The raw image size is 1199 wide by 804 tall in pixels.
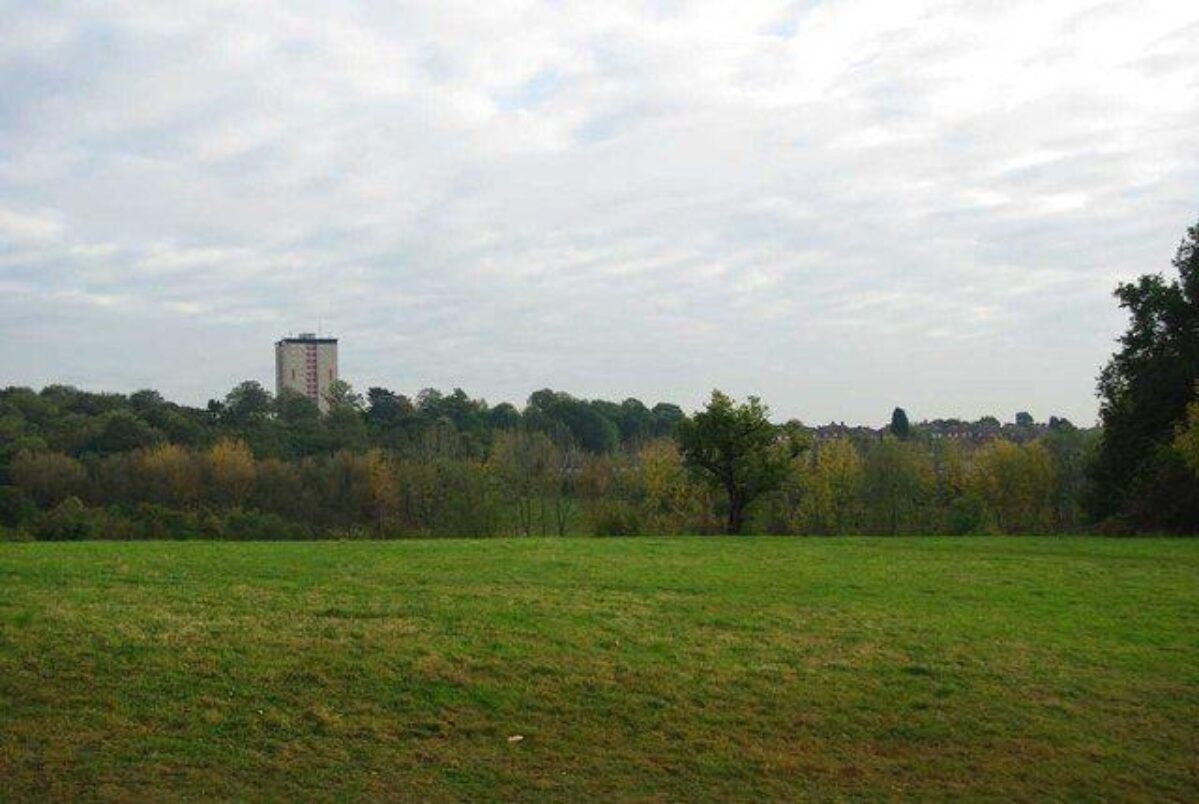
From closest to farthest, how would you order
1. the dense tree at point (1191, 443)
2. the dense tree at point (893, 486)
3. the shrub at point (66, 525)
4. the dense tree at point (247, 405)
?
1. the dense tree at point (1191, 443)
2. the shrub at point (66, 525)
3. the dense tree at point (893, 486)
4. the dense tree at point (247, 405)

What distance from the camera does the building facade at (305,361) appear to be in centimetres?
18150

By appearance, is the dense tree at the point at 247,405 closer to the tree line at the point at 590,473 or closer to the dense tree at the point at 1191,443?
the tree line at the point at 590,473

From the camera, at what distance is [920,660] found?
1350 cm

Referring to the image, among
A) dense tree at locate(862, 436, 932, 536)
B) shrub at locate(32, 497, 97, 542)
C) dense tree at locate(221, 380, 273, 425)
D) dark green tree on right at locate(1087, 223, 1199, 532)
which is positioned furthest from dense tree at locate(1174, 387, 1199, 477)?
dense tree at locate(221, 380, 273, 425)

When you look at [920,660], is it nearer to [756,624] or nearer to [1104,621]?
[756,624]

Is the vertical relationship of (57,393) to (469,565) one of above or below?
above

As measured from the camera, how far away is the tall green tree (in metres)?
45.7

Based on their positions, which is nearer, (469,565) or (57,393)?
(469,565)

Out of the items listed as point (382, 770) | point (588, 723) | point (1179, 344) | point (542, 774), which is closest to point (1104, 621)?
point (588, 723)

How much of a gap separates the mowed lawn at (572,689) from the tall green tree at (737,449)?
26.1m

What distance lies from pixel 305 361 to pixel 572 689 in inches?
7127

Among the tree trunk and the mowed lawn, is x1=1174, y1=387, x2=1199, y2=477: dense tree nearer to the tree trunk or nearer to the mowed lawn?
the tree trunk

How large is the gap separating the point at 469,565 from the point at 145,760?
13.6m

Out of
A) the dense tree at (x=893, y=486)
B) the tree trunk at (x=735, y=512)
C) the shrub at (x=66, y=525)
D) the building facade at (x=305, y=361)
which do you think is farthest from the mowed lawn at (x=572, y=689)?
the building facade at (x=305, y=361)
